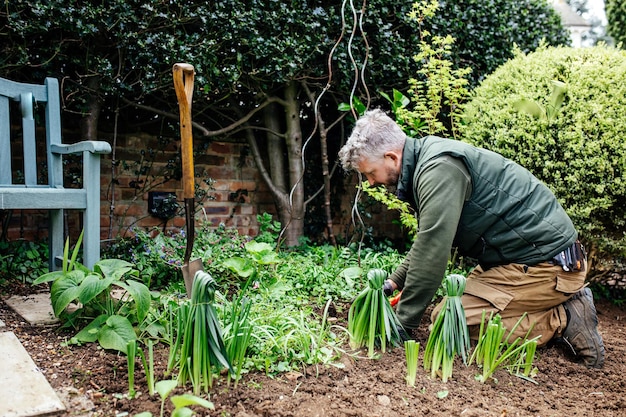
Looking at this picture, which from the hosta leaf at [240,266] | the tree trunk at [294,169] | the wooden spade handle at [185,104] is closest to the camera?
the wooden spade handle at [185,104]

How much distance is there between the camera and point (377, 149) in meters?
2.41

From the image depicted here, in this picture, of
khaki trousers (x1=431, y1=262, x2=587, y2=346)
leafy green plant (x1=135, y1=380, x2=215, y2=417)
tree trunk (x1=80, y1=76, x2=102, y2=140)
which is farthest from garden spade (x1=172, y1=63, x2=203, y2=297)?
tree trunk (x1=80, y1=76, x2=102, y2=140)

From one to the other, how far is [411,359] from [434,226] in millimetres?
563

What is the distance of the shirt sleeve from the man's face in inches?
6.6

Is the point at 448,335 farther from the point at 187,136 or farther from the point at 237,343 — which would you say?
the point at 187,136

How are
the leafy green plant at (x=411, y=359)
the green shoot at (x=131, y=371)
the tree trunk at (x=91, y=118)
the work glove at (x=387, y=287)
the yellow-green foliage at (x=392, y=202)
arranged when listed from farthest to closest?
1. the yellow-green foliage at (x=392, y=202)
2. the tree trunk at (x=91, y=118)
3. the work glove at (x=387, y=287)
4. the leafy green plant at (x=411, y=359)
5. the green shoot at (x=131, y=371)

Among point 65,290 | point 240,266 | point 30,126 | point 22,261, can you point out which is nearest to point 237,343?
point 65,290

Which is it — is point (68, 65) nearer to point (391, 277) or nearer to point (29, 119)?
point (29, 119)

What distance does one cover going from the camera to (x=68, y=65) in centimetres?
357

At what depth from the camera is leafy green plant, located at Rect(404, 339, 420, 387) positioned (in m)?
1.94

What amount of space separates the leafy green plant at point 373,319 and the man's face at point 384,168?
49cm

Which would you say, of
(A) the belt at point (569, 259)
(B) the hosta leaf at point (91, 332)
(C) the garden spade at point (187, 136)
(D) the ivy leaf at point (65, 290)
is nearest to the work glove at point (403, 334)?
(A) the belt at point (569, 259)

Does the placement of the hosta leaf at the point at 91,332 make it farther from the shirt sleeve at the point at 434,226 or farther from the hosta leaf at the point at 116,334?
the shirt sleeve at the point at 434,226

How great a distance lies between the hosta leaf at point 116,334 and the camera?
6.56 feet
